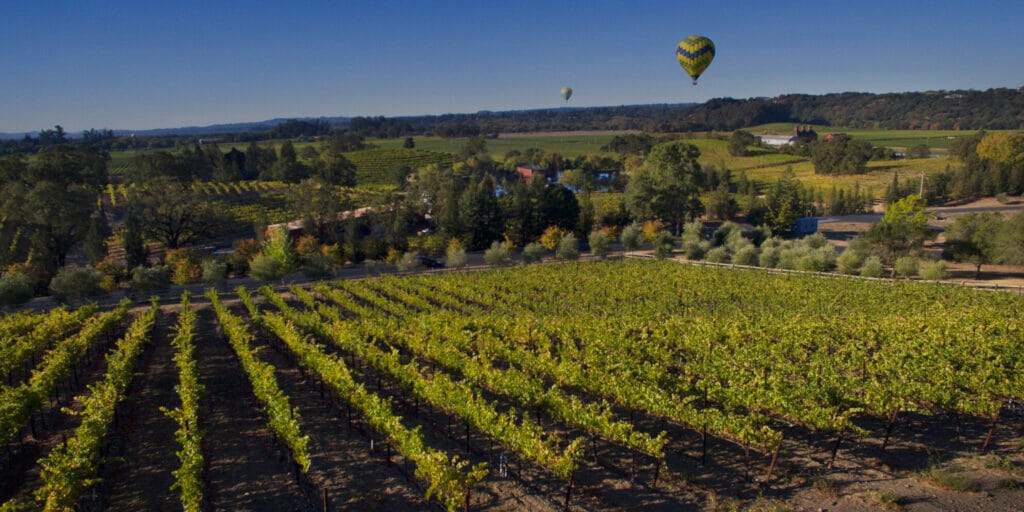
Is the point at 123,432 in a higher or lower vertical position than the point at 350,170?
lower

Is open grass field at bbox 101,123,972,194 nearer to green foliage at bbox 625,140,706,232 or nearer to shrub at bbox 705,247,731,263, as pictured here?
green foliage at bbox 625,140,706,232

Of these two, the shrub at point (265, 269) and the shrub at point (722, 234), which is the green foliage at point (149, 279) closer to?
the shrub at point (265, 269)

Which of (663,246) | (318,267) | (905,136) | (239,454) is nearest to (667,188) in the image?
(663,246)

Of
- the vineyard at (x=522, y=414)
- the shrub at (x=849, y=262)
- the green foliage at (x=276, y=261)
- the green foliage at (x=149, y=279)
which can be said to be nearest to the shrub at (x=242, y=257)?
the green foliage at (x=276, y=261)

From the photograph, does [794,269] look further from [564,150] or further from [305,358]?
[564,150]

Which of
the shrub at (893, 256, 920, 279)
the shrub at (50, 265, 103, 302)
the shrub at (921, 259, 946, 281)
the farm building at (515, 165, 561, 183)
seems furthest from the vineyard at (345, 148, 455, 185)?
the shrub at (921, 259, 946, 281)

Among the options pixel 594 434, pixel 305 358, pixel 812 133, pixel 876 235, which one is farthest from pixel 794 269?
pixel 812 133
